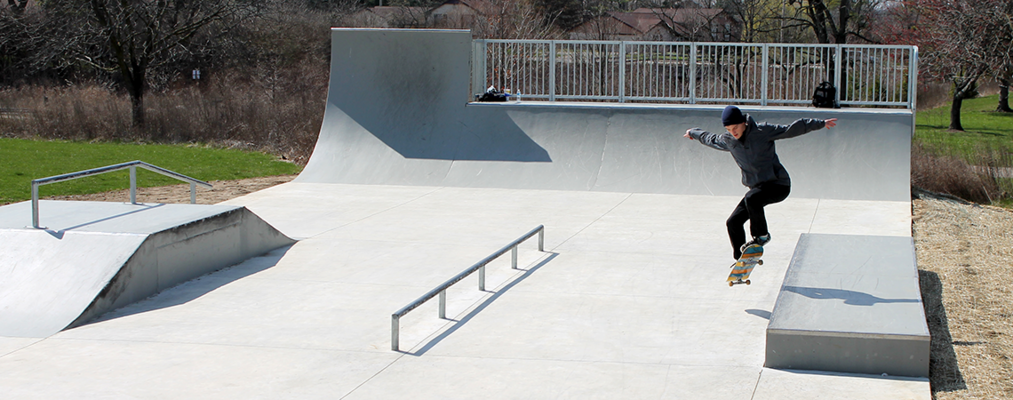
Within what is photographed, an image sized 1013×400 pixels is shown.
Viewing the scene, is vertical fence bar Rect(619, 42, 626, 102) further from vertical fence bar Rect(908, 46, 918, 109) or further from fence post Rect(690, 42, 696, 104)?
vertical fence bar Rect(908, 46, 918, 109)

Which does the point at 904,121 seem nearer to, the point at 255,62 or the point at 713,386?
the point at 713,386

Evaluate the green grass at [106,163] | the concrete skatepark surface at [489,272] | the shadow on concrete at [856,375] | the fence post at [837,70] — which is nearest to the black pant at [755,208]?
the concrete skatepark surface at [489,272]

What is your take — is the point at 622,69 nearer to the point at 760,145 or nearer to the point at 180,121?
the point at 760,145

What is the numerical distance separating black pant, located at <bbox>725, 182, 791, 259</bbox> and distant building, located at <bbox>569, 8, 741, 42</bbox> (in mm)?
26186

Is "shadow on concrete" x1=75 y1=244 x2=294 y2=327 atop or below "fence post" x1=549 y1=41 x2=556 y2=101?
below

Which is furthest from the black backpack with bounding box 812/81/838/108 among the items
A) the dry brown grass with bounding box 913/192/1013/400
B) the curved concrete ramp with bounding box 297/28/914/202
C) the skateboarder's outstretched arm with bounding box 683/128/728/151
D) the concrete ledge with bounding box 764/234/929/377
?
the skateboarder's outstretched arm with bounding box 683/128/728/151

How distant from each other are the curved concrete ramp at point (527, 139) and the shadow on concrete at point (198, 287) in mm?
6415

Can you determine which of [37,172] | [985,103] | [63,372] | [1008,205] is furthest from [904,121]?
[985,103]

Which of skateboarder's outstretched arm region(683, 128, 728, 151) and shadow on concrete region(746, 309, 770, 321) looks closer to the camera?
shadow on concrete region(746, 309, 770, 321)

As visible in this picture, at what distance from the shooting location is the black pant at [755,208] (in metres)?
6.81

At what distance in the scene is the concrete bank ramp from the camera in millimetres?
6418

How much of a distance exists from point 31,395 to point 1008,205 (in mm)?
14097

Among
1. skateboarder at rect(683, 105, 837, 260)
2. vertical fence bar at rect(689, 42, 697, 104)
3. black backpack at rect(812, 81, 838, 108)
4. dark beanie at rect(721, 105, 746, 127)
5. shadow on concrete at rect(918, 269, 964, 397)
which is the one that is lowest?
shadow on concrete at rect(918, 269, 964, 397)

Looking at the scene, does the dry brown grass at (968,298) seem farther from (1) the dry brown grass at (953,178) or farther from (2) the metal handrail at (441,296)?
(2) the metal handrail at (441,296)
